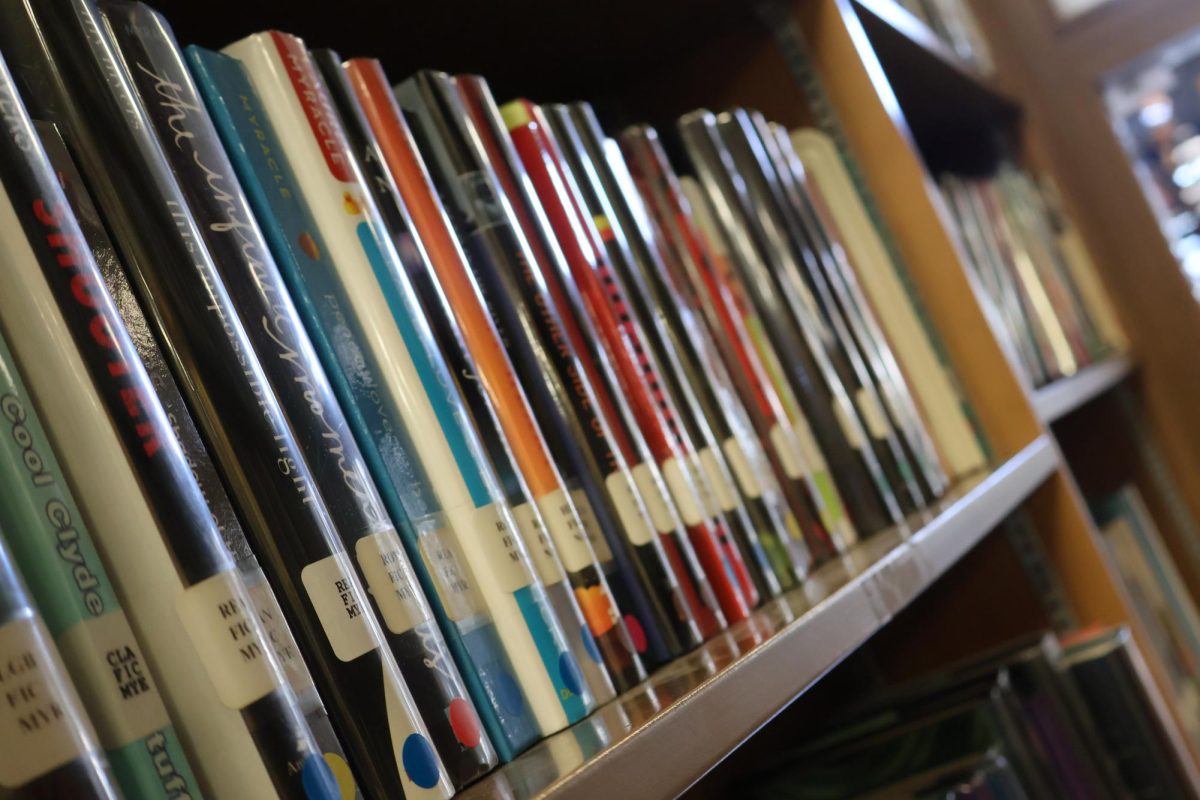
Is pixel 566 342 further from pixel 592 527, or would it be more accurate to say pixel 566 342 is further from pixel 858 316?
pixel 858 316

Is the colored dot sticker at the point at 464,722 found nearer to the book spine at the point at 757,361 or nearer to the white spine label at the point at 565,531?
the white spine label at the point at 565,531

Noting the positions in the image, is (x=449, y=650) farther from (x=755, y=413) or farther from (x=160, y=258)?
(x=755, y=413)

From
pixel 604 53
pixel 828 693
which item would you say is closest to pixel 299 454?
pixel 604 53

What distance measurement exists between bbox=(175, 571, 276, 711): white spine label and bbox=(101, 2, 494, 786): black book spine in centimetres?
7

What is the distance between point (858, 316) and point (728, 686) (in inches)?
20.5

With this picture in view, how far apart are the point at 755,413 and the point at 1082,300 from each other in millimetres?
1161

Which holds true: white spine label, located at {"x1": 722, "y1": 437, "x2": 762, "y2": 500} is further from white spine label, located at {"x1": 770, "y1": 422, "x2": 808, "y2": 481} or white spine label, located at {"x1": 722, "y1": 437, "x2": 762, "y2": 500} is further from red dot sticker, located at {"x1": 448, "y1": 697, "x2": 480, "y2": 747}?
red dot sticker, located at {"x1": 448, "y1": 697, "x2": 480, "y2": 747}

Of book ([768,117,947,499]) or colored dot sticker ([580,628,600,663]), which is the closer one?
colored dot sticker ([580,628,600,663])

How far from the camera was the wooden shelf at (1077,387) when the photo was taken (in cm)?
114

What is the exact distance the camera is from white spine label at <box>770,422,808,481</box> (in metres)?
0.75

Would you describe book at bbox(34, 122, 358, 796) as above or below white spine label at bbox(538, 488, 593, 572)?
above

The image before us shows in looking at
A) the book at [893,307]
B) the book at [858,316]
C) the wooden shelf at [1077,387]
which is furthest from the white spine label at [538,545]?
the wooden shelf at [1077,387]

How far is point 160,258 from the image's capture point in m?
0.39

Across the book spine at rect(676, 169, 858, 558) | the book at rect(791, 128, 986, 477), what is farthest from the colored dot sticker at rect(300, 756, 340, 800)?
the book at rect(791, 128, 986, 477)
